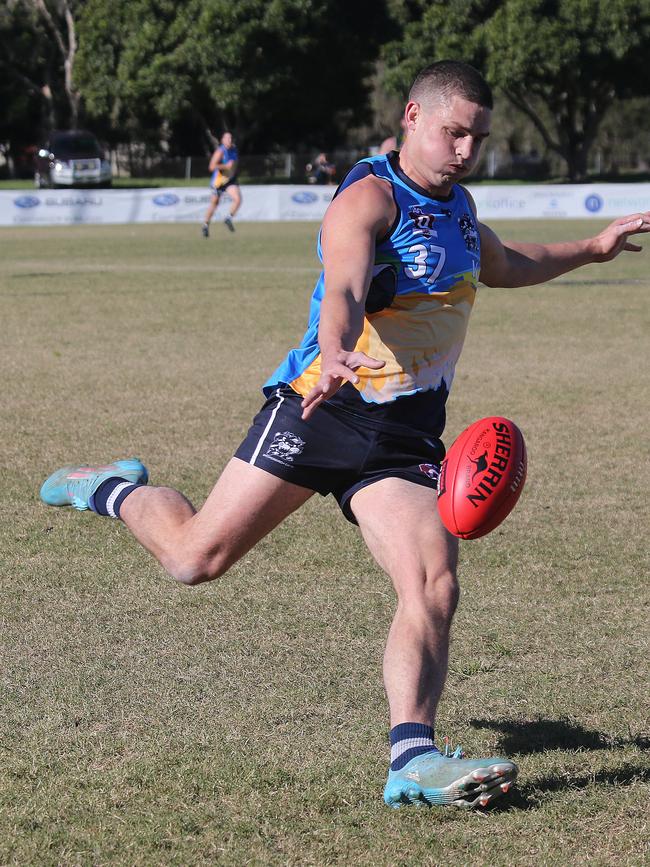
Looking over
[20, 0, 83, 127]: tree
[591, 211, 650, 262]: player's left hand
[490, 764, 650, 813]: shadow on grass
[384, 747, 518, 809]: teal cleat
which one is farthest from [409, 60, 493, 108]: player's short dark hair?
[20, 0, 83, 127]: tree

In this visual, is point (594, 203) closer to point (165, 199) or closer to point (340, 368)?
point (165, 199)

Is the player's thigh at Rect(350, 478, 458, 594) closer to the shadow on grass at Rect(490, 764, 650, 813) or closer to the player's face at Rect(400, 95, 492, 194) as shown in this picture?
the shadow on grass at Rect(490, 764, 650, 813)

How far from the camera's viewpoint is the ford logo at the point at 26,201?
1615 inches

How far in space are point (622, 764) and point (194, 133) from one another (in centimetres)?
7008

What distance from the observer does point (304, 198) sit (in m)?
43.5

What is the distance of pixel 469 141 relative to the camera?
13.4ft

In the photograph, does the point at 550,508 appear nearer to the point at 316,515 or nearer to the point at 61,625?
the point at 316,515

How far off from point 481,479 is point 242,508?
0.80 meters

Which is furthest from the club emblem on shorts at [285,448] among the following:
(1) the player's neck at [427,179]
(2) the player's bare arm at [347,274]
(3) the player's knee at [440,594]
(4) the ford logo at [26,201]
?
(4) the ford logo at [26,201]

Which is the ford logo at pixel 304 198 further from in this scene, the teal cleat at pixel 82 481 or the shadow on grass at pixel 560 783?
the shadow on grass at pixel 560 783

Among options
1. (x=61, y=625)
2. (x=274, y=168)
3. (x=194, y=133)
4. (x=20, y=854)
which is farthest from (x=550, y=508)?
(x=194, y=133)

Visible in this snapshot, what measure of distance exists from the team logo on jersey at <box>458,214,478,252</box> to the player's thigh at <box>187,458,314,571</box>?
0.98m

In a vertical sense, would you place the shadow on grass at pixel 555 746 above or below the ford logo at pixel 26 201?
above

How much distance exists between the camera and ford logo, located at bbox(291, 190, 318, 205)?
4334 cm
